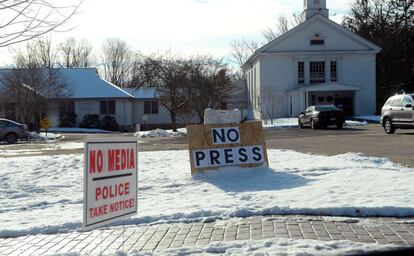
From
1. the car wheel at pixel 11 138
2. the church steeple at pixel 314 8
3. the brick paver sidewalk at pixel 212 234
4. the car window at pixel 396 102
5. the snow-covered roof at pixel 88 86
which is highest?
the church steeple at pixel 314 8

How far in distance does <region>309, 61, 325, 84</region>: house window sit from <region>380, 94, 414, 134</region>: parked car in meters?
25.9

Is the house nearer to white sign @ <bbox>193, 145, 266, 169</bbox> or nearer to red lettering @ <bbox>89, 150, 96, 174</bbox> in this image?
white sign @ <bbox>193, 145, 266, 169</bbox>

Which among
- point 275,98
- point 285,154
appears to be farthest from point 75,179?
point 275,98

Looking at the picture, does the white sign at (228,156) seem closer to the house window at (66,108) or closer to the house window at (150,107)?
the house window at (66,108)

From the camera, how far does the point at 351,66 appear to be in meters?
53.4

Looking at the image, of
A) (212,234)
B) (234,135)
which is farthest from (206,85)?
(212,234)

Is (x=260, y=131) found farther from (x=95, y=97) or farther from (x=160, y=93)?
(x=95, y=97)

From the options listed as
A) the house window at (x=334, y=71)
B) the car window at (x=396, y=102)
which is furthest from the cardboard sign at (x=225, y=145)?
the house window at (x=334, y=71)

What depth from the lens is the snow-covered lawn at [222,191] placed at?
862 cm

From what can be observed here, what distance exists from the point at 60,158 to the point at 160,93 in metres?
28.2

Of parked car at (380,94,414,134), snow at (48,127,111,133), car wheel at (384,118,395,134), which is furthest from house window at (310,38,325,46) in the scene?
car wheel at (384,118,395,134)

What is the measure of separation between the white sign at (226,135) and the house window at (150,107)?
48.7m

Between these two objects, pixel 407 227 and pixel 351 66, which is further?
pixel 351 66

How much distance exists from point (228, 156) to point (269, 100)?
39.2 m
